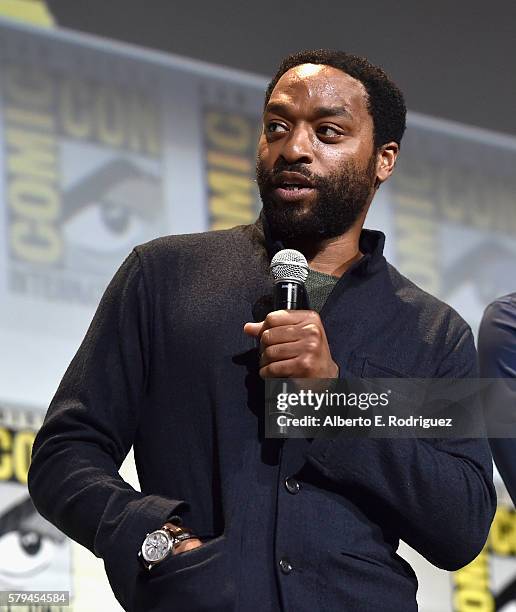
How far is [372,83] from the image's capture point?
2.24 m

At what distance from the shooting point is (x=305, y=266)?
187 cm

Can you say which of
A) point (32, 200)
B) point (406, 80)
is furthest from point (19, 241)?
point (406, 80)

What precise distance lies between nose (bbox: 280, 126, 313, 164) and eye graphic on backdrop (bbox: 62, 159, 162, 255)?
153 centimetres

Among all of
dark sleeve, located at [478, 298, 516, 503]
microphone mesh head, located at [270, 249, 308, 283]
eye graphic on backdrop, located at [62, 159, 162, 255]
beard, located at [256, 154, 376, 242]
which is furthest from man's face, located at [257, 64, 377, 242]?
eye graphic on backdrop, located at [62, 159, 162, 255]

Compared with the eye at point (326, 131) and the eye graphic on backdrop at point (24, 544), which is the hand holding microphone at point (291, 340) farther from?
the eye graphic on backdrop at point (24, 544)

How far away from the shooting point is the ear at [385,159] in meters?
2.28

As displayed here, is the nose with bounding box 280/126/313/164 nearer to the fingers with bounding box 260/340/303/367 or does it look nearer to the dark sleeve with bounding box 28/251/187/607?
the dark sleeve with bounding box 28/251/187/607

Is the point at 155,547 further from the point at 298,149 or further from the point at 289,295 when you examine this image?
the point at 298,149

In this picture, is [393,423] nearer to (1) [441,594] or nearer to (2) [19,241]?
(2) [19,241]

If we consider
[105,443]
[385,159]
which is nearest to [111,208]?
[385,159]

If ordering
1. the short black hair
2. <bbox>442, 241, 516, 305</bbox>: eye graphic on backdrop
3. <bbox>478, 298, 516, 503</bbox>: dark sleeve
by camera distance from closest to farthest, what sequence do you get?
1. the short black hair
2. <bbox>478, 298, 516, 503</bbox>: dark sleeve
3. <bbox>442, 241, 516, 305</bbox>: eye graphic on backdrop

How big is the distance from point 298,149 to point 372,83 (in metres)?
0.26

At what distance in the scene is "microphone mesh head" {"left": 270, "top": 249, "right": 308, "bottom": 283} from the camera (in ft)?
6.00

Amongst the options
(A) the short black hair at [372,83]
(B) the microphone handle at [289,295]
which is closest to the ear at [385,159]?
(A) the short black hair at [372,83]
